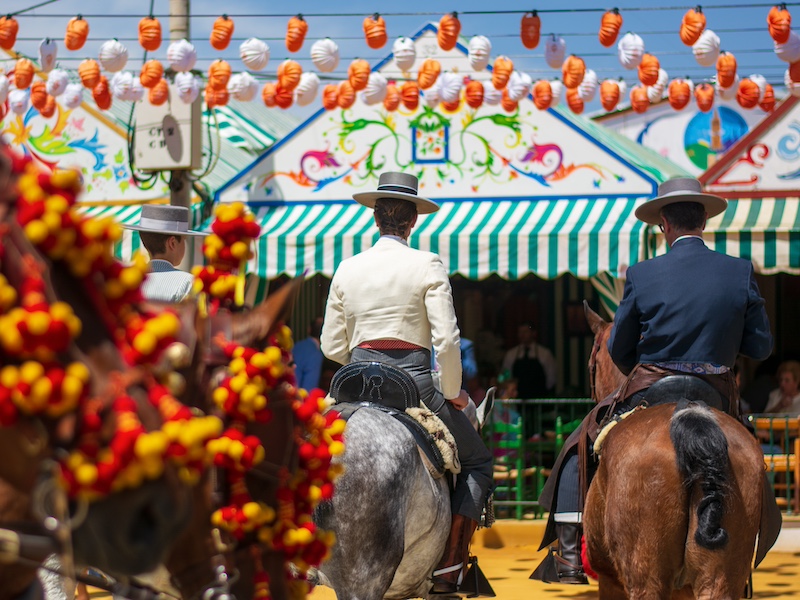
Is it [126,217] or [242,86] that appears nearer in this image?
[242,86]

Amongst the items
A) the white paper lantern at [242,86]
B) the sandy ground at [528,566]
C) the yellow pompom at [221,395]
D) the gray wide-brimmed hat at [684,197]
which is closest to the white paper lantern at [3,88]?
the white paper lantern at [242,86]

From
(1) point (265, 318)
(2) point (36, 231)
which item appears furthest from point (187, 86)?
(2) point (36, 231)

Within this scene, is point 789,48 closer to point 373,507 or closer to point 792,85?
point 792,85

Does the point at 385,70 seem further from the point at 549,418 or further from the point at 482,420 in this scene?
the point at 482,420

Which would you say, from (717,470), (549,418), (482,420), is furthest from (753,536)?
(549,418)

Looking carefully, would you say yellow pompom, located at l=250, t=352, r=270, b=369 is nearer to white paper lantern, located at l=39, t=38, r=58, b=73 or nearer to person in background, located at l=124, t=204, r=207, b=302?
person in background, located at l=124, t=204, r=207, b=302

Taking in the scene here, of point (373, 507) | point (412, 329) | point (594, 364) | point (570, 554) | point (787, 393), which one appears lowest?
point (787, 393)

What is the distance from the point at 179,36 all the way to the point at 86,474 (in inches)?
378

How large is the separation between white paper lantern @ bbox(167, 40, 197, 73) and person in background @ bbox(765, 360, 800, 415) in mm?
6892

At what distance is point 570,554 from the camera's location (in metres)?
5.33

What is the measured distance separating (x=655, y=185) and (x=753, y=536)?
6.94 meters

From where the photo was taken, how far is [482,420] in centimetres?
554

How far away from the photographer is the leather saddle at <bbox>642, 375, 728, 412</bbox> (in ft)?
15.1

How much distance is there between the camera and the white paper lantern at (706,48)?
31.1ft
